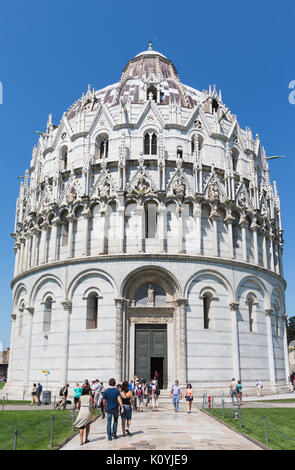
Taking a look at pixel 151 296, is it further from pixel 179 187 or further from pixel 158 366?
Answer: pixel 179 187

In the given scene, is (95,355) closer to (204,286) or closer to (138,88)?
(204,286)

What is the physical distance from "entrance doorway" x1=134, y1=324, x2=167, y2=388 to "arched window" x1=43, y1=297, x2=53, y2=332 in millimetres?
8134

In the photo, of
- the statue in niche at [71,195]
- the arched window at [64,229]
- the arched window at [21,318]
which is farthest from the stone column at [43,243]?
the arched window at [21,318]

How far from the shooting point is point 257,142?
44219mm

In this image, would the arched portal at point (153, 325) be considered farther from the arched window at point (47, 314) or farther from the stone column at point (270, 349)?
the stone column at point (270, 349)

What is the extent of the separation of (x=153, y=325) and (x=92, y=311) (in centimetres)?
505

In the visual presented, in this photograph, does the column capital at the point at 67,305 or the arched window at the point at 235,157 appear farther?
the arched window at the point at 235,157

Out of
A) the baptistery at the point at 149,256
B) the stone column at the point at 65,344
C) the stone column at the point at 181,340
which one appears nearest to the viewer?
the stone column at the point at 181,340

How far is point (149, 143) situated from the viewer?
37.8 m

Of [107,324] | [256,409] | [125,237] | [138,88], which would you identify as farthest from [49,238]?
[256,409]

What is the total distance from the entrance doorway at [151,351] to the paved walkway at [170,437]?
37.8ft

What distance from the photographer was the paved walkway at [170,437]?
1325 cm

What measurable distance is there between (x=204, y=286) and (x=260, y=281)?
6.47 meters
